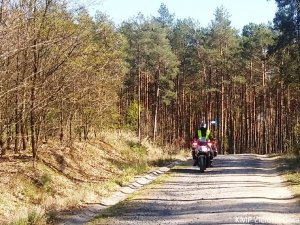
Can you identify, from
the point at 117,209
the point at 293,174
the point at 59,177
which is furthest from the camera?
the point at 293,174

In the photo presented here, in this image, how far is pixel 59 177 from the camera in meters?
15.7

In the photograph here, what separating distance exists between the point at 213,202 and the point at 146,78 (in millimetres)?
41622

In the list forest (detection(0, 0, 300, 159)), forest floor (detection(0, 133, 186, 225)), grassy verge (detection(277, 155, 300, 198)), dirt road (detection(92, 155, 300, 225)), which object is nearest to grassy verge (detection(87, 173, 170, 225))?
dirt road (detection(92, 155, 300, 225))

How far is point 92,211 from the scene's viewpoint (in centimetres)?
1146

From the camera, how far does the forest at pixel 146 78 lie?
13461 millimetres

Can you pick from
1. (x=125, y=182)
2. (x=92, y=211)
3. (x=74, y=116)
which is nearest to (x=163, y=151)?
(x=74, y=116)

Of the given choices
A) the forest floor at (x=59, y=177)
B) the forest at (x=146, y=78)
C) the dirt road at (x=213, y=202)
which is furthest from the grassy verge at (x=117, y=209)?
the forest at (x=146, y=78)

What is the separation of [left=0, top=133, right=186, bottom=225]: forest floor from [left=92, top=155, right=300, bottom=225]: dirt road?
49.0 inches

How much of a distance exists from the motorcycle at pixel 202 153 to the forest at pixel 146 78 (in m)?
4.37

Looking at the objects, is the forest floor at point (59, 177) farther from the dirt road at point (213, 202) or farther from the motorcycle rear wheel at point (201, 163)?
the motorcycle rear wheel at point (201, 163)

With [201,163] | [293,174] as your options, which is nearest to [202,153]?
[201,163]

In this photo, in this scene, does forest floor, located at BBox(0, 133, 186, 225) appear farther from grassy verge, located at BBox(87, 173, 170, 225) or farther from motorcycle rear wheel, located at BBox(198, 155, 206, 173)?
motorcycle rear wheel, located at BBox(198, 155, 206, 173)

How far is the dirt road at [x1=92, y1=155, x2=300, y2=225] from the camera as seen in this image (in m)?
9.97

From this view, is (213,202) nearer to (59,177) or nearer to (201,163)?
(59,177)
